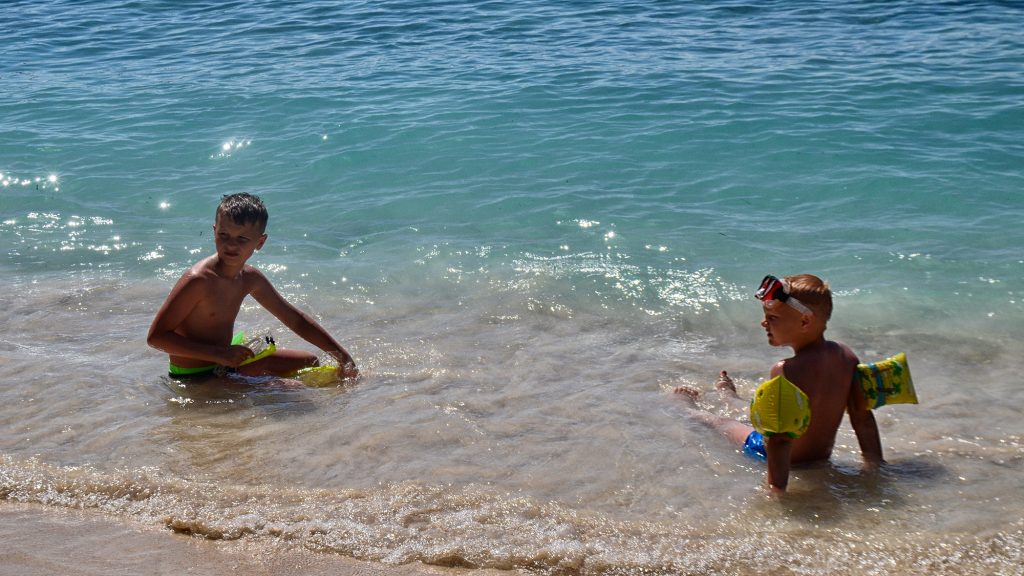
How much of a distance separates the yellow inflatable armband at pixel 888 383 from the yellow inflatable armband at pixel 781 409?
45 cm

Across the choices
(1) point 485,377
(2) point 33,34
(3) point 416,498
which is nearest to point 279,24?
(2) point 33,34

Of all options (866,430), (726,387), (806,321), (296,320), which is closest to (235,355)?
(296,320)

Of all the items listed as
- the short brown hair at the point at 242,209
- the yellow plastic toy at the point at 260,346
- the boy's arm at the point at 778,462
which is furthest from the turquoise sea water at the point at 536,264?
the short brown hair at the point at 242,209

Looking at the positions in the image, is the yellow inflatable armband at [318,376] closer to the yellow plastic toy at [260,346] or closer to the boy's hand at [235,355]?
the yellow plastic toy at [260,346]

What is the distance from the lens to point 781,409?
12.7 ft

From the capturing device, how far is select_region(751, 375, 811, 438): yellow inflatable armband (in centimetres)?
388

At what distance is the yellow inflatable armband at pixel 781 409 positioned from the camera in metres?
3.88

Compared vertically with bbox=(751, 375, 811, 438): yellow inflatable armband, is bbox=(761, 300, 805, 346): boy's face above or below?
above

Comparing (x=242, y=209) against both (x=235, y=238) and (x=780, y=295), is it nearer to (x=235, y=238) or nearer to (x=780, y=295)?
(x=235, y=238)

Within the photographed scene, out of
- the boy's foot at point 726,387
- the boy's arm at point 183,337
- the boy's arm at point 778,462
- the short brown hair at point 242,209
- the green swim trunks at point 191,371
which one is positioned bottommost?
the boy's foot at point 726,387

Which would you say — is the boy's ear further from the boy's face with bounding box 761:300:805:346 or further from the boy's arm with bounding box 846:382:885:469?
the boy's arm with bounding box 846:382:885:469

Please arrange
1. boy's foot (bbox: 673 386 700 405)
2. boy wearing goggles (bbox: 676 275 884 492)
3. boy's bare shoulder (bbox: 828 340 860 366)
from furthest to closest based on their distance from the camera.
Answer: boy's foot (bbox: 673 386 700 405) < boy's bare shoulder (bbox: 828 340 860 366) < boy wearing goggles (bbox: 676 275 884 492)

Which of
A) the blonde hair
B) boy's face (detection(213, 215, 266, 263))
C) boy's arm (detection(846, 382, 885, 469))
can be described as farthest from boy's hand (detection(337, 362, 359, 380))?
boy's arm (detection(846, 382, 885, 469))

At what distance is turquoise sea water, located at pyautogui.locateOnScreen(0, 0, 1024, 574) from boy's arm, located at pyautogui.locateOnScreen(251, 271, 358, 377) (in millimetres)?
301
